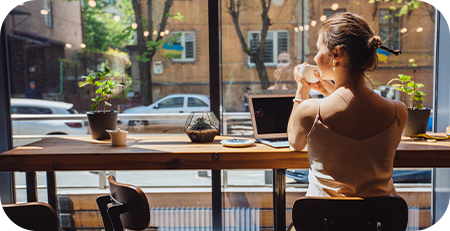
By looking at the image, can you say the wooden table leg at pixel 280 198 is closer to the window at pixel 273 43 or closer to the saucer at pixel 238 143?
the saucer at pixel 238 143

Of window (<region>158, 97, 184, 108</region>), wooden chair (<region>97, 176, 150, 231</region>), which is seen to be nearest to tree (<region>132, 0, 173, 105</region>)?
window (<region>158, 97, 184, 108</region>)

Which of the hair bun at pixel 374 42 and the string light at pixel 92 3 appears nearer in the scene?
the hair bun at pixel 374 42

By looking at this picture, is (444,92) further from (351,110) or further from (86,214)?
(86,214)

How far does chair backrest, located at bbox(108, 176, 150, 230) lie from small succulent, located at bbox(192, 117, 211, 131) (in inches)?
31.2

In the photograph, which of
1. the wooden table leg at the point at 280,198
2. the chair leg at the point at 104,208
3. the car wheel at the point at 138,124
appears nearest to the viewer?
the chair leg at the point at 104,208

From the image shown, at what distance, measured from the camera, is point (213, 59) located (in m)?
2.40

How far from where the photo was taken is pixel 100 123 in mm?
2115

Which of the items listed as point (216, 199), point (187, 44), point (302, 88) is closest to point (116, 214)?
point (302, 88)

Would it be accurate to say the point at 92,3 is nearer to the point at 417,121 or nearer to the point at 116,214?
the point at 116,214

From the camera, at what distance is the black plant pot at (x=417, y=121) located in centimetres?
204

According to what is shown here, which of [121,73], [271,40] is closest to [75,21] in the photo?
[121,73]

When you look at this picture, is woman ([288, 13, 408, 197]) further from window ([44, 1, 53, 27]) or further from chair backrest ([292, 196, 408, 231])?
window ([44, 1, 53, 27])

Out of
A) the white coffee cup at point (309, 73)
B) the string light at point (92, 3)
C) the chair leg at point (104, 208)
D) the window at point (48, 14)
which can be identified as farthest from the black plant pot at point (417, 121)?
the window at point (48, 14)

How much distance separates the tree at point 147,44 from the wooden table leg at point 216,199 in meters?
0.79
